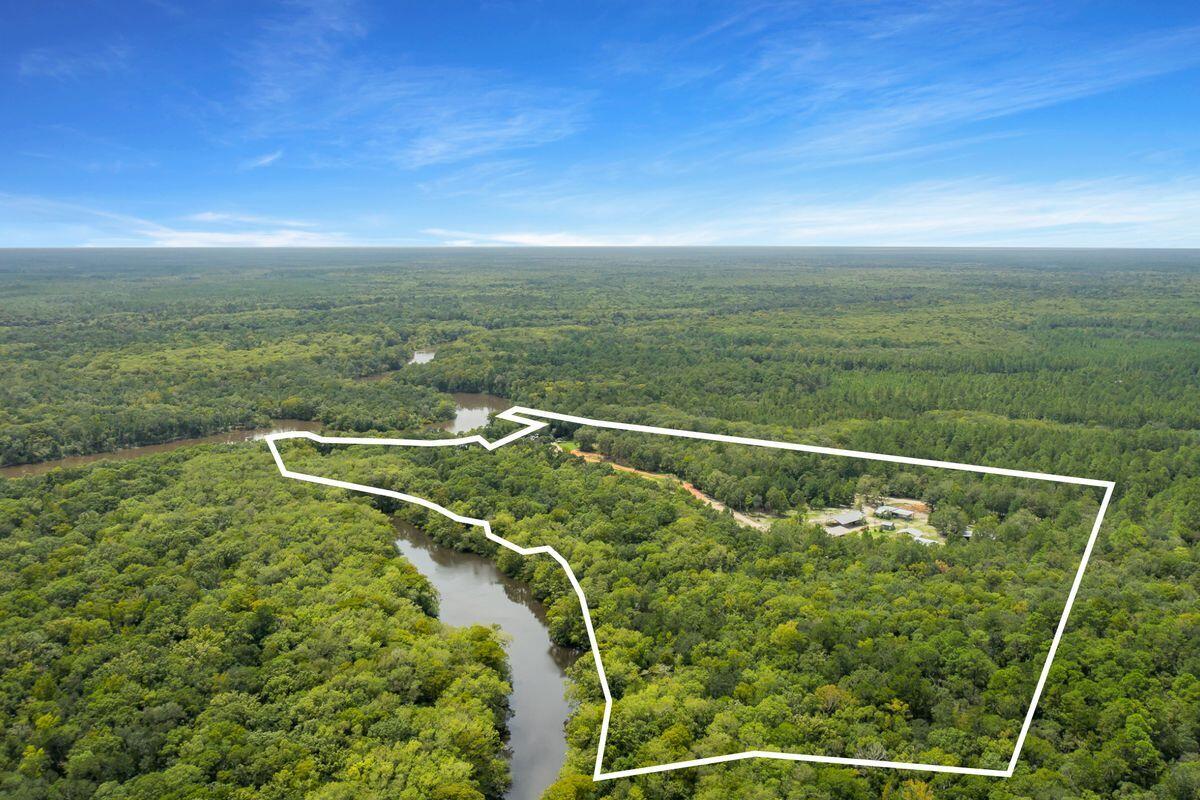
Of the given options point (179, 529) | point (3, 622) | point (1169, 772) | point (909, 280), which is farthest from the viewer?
point (909, 280)

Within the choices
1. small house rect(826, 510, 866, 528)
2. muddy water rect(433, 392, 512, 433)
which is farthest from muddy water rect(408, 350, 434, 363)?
small house rect(826, 510, 866, 528)

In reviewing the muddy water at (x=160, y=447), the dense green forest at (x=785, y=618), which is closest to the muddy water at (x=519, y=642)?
the dense green forest at (x=785, y=618)

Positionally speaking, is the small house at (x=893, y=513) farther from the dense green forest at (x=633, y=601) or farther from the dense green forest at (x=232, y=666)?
the dense green forest at (x=232, y=666)

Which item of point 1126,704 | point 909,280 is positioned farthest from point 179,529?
point 909,280

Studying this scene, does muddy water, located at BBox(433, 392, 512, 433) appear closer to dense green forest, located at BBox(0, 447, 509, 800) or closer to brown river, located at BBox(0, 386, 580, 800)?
brown river, located at BBox(0, 386, 580, 800)

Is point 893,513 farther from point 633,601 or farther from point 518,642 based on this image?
point 518,642

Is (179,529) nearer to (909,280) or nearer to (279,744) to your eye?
(279,744)

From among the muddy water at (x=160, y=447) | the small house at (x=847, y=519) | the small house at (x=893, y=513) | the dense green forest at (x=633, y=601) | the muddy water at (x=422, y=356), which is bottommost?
the muddy water at (x=422, y=356)
